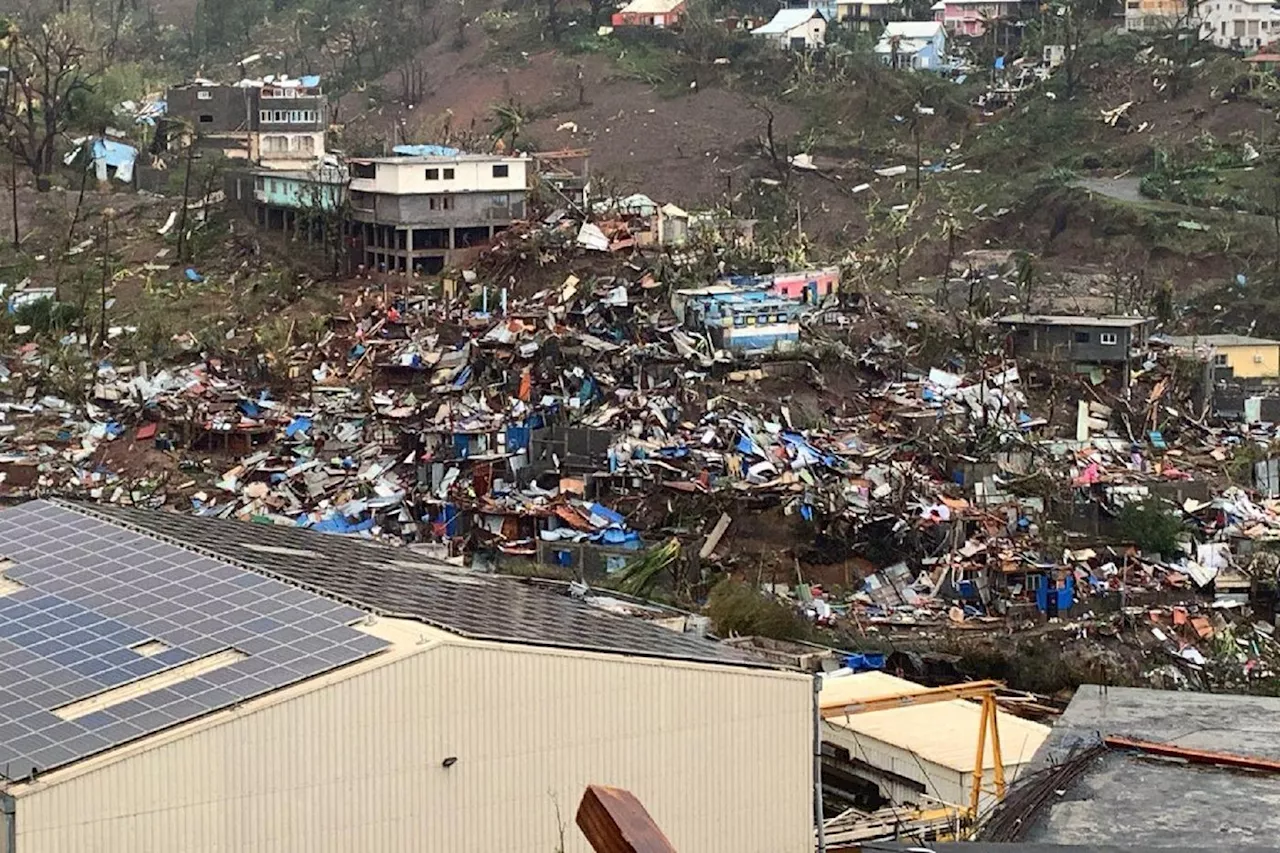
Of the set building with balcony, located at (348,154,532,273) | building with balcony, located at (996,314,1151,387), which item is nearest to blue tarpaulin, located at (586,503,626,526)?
building with balcony, located at (996,314,1151,387)

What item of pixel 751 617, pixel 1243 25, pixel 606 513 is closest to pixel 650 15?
pixel 1243 25

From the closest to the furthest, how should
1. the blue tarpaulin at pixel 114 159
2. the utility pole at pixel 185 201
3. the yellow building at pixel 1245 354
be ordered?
1. the yellow building at pixel 1245 354
2. the utility pole at pixel 185 201
3. the blue tarpaulin at pixel 114 159

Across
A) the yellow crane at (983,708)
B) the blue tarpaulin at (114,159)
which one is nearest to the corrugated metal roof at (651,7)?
the blue tarpaulin at (114,159)

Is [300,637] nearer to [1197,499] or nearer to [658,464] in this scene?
[658,464]

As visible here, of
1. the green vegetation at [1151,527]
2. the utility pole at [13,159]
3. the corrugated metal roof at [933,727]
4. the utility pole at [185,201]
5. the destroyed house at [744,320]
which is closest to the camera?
the corrugated metal roof at [933,727]

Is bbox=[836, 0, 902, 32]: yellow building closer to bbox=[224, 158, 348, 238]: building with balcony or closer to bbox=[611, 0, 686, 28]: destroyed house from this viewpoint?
bbox=[611, 0, 686, 28]: destroyed house

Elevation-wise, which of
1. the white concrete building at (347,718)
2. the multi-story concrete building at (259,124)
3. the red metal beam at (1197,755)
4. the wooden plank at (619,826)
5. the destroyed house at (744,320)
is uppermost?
the multi-story concrete building at (259,124)

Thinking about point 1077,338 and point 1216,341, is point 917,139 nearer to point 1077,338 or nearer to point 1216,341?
point 1216,341

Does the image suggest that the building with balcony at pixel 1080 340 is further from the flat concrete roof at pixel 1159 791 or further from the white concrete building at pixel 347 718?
the flat concrete roof at pixel 1159 791
